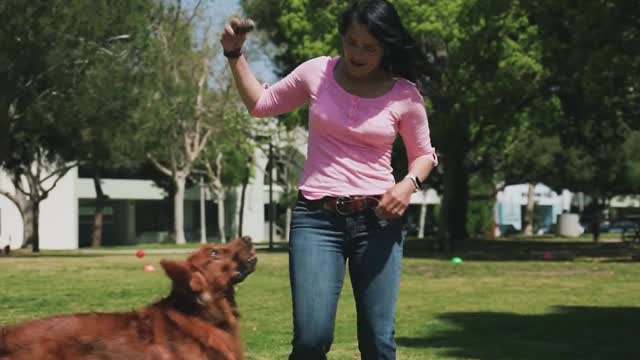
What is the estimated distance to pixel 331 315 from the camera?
→ 5.13m

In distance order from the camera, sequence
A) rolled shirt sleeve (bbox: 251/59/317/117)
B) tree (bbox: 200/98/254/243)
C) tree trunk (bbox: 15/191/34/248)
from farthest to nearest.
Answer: tree (bbox: 200/98/254/243) → tree trunk (bbox: 15/191/34/248) → rolled shirt sleeve (bbox: 251/59/317/117)

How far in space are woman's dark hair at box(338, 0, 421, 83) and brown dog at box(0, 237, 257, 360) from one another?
1.29 m

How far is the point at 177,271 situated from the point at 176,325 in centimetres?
28

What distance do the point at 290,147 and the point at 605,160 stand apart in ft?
73.2

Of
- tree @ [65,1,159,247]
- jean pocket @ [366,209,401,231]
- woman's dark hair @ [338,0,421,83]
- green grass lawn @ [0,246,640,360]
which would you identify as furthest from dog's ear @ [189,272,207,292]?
tree @ [65,1,159,247]

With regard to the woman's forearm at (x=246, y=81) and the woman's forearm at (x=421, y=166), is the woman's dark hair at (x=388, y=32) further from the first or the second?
the woman's forearm at (x=246, y=81)

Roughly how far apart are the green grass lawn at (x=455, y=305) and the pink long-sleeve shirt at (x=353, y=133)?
17.8ft

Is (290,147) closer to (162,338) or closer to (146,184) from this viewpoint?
(146,184)

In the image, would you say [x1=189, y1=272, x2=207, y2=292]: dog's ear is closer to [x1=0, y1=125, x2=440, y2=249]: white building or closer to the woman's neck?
the woman's neck

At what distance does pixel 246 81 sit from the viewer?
17.4ft

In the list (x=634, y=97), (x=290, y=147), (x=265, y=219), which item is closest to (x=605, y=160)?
(x=290, y=147)

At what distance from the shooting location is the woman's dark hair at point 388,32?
491cm

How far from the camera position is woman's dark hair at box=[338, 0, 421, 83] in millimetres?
4906

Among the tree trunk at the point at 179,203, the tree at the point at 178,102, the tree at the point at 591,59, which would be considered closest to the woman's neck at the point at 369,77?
the tree at the point at 591,59
